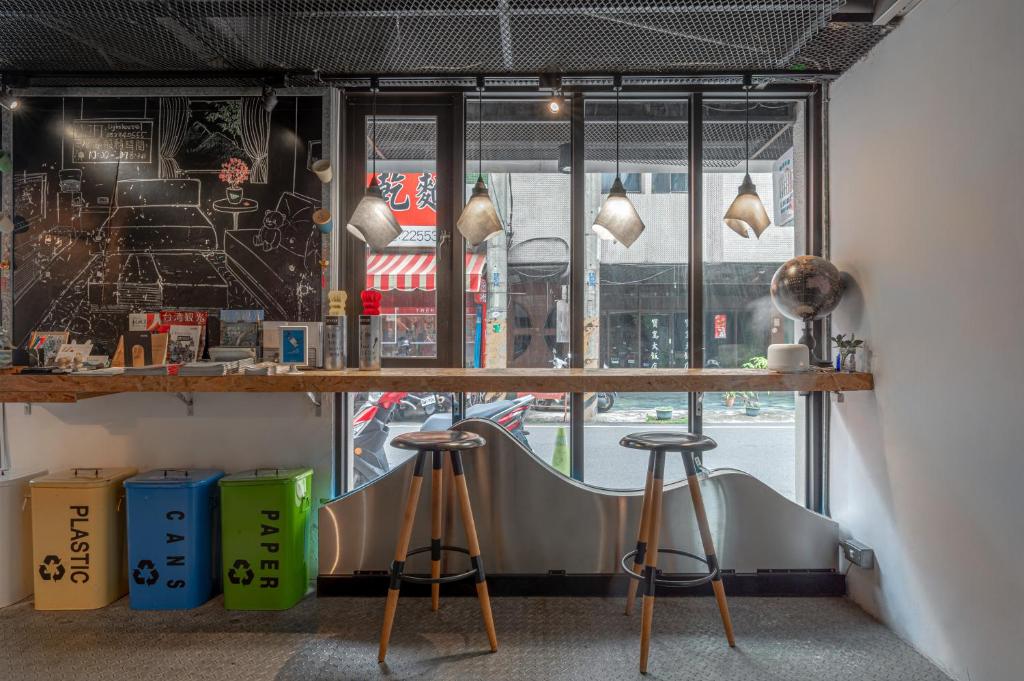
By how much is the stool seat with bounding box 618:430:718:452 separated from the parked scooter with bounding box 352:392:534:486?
89 cm

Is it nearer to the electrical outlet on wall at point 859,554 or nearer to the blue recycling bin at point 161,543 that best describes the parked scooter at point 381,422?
the blue recycling bin at point 161,543

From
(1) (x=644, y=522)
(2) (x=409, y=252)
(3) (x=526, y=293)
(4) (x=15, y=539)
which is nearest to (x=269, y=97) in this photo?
(2) (x=409, y=252)

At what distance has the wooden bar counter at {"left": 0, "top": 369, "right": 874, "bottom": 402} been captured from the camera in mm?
2277

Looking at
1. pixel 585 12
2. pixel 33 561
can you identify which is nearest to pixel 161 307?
pixel 33 561

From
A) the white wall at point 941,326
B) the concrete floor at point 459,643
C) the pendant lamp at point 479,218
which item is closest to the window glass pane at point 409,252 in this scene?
the pendant lamp at point 479,218

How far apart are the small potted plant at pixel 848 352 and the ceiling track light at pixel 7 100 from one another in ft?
13.4

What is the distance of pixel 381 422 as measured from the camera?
3.04 m

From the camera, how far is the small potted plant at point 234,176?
9.51 feet

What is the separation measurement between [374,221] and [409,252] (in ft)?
0.99

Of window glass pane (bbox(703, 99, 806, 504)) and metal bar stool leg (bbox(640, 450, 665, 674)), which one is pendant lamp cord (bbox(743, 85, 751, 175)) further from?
metal bar stool leg (bbox(640, 450, 665, 674))

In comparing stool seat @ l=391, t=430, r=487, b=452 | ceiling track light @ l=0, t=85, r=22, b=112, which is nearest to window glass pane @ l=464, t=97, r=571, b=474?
stool seat @ l=391, t=430, r=487, b=452

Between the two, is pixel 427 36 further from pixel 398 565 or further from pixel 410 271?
pixel 398 565

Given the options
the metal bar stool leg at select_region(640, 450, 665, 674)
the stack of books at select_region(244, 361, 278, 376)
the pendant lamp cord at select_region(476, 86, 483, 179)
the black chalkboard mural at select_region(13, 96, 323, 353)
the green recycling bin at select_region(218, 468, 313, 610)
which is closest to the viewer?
the metal bar stool leg at select_region(640, 450, 665, 674)

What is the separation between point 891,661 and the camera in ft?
6.97
